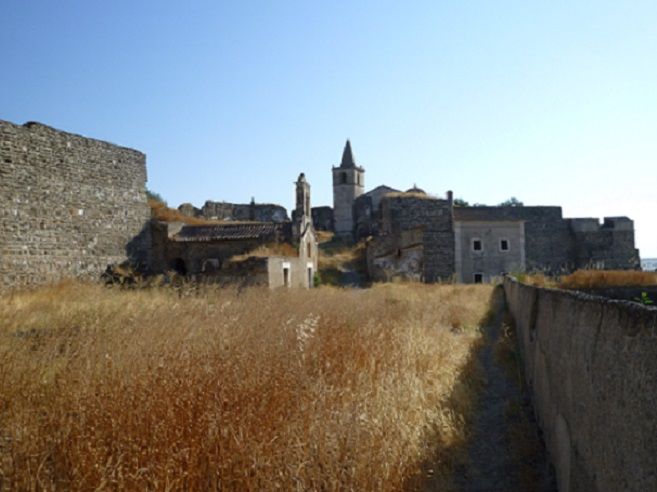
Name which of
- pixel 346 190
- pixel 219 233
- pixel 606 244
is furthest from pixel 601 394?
pixel 346 190

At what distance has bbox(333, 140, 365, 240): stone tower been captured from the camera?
52.1m

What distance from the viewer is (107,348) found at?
184 inches

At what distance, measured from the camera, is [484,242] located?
3356cm

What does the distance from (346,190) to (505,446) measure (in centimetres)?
4881

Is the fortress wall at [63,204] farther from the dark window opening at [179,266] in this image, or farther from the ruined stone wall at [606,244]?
the ruined stone wall at [606,244]

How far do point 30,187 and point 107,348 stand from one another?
14639mm

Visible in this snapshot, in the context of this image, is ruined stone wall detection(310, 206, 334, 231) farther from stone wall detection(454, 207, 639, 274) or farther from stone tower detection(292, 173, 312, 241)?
stone tower detection(292, 173, 312, 241)

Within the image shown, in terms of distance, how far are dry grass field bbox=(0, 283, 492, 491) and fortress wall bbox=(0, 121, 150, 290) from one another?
39.9 feet

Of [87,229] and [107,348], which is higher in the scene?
[87,229]

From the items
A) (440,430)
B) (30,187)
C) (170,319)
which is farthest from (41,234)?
(440,430)

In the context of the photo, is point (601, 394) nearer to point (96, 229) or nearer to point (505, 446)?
point (505, 446)

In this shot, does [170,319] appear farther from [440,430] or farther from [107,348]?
[440,430]

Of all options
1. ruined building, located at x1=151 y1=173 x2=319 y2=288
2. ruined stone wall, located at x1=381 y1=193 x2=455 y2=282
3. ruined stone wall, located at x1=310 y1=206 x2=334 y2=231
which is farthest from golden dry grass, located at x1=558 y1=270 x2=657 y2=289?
ruined stone wall, located at x1=310 y1=206 x2=334 y2=231

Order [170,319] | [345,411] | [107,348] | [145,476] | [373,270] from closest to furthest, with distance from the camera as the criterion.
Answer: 1. [145,476]
2. [345,411]
3. [107,348]
4. [170,319]
5. [373,270]
